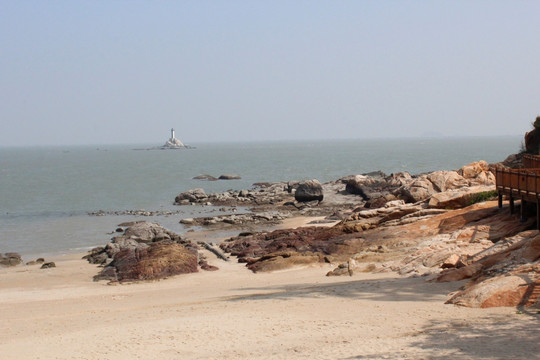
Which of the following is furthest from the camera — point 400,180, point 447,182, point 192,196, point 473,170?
point 192,196

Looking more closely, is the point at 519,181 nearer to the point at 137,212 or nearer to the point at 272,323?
the point at 272,323

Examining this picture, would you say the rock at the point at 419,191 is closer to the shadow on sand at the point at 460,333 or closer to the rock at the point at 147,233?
the rock at the point at 147,233

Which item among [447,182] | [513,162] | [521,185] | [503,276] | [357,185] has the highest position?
[513,162]

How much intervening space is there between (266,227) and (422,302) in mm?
23472

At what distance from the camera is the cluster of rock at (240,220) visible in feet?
132

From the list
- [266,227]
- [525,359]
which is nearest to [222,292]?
[525,359]

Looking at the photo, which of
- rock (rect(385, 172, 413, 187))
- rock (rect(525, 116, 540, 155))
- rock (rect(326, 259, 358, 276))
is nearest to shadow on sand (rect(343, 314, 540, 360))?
rock (rect(326, 259, 358, 276))

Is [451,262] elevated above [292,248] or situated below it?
above

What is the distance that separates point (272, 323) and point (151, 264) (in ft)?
36.6

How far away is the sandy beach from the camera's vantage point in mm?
12070

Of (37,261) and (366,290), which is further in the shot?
(37,261)

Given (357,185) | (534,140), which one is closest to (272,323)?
(534,140)

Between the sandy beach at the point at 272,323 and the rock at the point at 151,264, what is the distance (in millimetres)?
2544

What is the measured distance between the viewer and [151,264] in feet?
80.3
